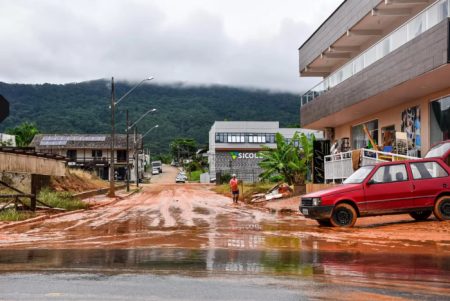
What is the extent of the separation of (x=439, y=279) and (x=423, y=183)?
8.65 m

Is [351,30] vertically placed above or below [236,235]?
above

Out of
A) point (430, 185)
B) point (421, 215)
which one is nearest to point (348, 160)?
point (421, 215)

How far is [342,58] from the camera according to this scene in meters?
33.5

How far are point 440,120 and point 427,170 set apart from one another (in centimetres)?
580

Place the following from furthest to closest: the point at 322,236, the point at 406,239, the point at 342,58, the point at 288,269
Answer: the point at 342,58 → the point at 322,236 → the point at 406,239 → the point at 288,269

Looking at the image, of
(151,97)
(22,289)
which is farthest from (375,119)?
(151,97)

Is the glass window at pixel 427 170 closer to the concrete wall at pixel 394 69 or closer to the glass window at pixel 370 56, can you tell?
the concrete wall at pixel 394 69

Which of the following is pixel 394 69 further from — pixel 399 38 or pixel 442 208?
pixel 442 208

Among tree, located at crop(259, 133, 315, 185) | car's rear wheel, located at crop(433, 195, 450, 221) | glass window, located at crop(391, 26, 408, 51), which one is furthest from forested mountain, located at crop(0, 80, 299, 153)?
car's rear wheel, located at crop(433, 195, 450, 221)

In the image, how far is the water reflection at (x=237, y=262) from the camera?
27.3 feet

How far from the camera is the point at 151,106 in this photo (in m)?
142

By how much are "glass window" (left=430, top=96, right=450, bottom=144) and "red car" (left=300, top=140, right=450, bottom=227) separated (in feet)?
17.0

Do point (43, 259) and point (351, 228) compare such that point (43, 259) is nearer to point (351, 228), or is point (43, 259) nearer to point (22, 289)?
point (22, 289)

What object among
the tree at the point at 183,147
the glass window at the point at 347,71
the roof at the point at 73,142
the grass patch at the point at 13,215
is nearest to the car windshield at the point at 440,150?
the glass window at the point at 347,71
